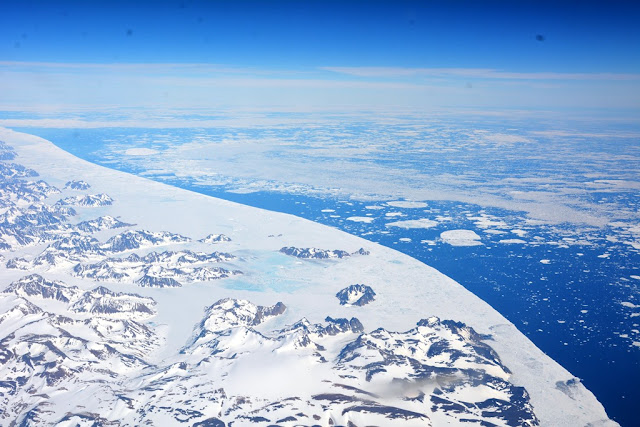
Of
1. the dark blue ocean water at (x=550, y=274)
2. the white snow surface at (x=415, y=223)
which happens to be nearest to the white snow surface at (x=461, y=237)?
the dark blue ocean water at (x=550, y=274)

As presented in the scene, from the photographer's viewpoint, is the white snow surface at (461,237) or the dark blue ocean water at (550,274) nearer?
the dark blue ocean water at (550,274)

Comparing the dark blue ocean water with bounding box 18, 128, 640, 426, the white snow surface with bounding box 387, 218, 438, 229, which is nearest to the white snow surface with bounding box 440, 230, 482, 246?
the dark blue ocean water with bounding box 18, 128, 640, 426

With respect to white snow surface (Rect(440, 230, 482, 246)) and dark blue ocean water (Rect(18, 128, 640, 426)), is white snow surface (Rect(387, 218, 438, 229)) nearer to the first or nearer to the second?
dark blue ocean water (Rect(18, 128, 640, 426))

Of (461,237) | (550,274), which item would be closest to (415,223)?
(461,237)

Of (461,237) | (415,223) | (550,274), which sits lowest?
(550,274)

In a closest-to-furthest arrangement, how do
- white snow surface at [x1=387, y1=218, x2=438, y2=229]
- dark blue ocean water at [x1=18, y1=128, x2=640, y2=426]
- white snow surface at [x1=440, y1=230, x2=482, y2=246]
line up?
dark blue ocean water at [x1=18, y1=128, x2=640, y2=426], white snow surface at [x1=440, y1=230, x2=482, y2=246], white snow surface at [x1=387, y1=218, x2=438, y2=229]

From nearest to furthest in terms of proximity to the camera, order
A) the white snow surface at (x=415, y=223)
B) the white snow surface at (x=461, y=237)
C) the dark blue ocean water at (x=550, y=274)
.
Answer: the dark blue ocean water at (x=550, y=274) → the white snow surface at (x=461, y=237) → the white snow surface at (x=415, y=223)

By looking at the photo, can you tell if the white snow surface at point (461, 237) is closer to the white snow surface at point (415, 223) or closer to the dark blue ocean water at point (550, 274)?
the dark blue ocean water at point (550, 274)

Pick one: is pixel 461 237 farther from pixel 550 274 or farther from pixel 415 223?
pixel 550 274
